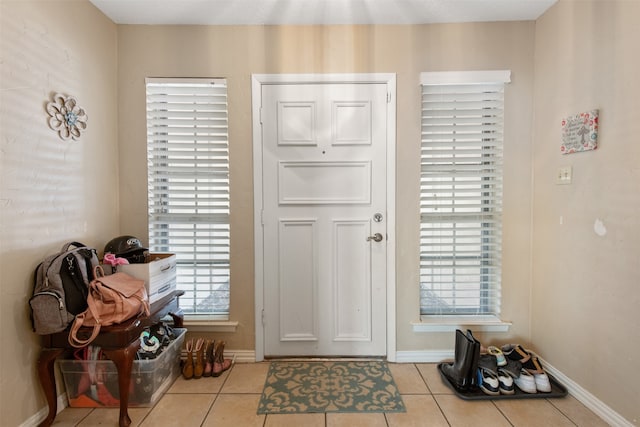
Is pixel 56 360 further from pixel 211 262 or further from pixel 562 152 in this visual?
pixel 562 152

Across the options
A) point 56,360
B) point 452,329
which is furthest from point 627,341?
point 56,360

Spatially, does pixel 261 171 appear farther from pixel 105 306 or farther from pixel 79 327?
pixel 79 327

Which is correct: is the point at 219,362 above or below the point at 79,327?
below

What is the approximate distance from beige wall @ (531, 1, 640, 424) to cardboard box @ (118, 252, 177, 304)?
2537mm

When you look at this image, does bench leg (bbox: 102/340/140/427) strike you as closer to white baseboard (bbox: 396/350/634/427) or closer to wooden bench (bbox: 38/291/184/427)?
wooden bench (bbox: 38/291/184/427)

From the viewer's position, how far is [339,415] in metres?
1.64

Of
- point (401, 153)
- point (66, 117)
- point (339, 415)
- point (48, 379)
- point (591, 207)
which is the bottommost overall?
point (339, 415)

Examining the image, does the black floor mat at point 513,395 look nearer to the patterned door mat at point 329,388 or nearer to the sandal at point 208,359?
the patterned door mat at point 329,388

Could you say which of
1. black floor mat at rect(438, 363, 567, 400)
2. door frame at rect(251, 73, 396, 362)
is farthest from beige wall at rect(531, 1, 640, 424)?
door frame at rect(251, 73, 396, 362)

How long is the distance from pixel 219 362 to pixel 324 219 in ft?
4.05

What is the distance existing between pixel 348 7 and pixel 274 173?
1202 mm

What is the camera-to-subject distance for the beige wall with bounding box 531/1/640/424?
149cm

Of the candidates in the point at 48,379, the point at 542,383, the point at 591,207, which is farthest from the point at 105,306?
the point at 591,207

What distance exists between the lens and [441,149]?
85.1 inches
